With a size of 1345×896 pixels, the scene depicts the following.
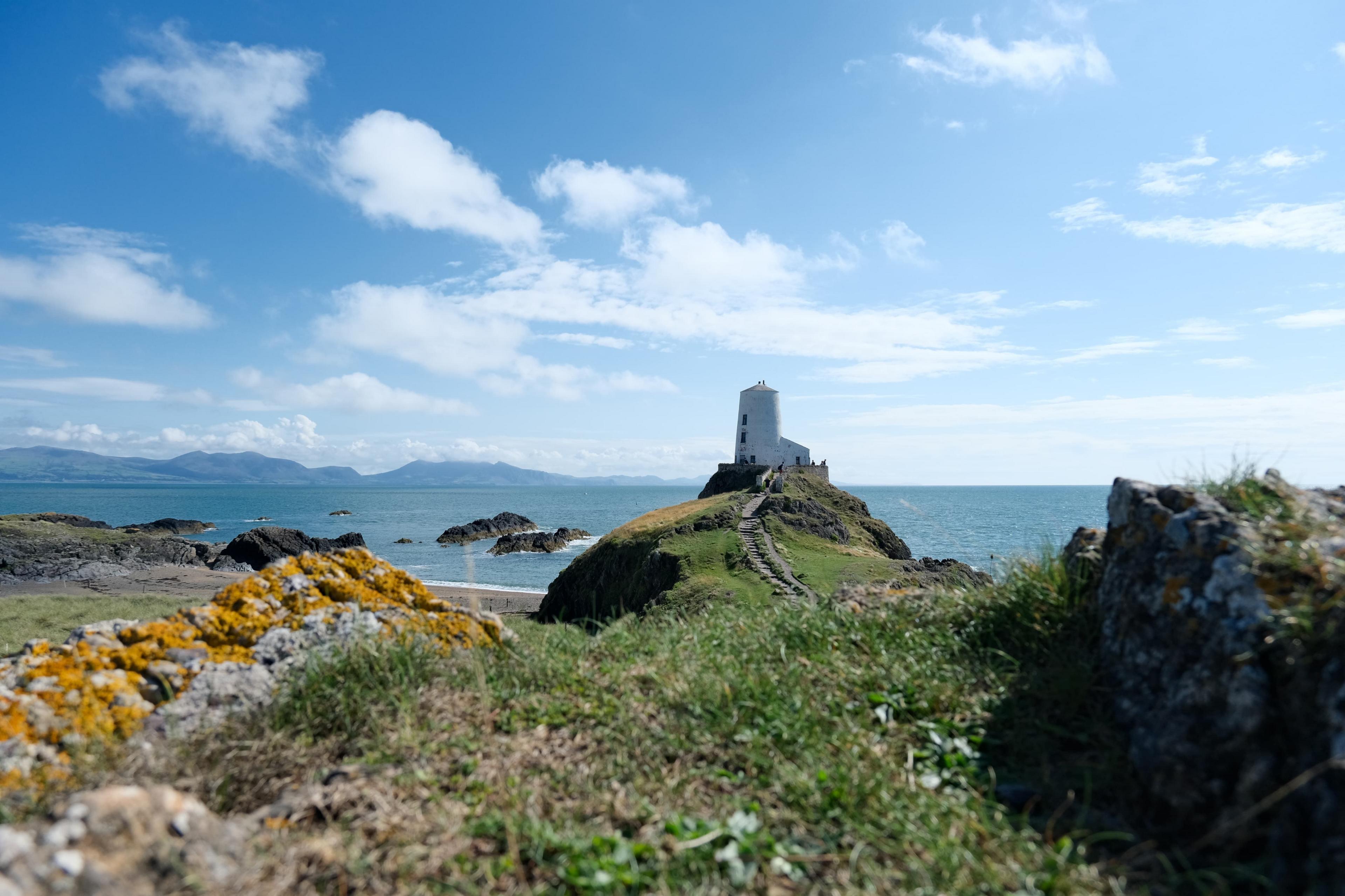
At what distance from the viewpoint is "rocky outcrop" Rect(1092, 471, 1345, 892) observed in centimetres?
294

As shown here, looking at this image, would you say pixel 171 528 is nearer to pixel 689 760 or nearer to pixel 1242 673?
pixel 689 760

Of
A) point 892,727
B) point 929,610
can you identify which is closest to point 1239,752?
point 892,727

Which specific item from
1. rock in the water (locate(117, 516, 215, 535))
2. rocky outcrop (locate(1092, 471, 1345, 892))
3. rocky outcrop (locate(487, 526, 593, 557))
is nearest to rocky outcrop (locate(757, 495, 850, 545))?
rocky outcrop (locate(1092, 471, 1345, 892))

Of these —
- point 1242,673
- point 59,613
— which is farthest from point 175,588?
point 1242,673

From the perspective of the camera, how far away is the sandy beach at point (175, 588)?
33.2m

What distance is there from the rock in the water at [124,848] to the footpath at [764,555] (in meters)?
Answer: 15.8

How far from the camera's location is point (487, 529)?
92.2 metres

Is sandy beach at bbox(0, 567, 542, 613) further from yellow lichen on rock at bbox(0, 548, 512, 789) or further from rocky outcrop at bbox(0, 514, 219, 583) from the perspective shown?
yellow lichen on rock at bbox(0, 548, 512, 789)

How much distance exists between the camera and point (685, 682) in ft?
16.6

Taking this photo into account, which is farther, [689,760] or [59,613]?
[59,613]

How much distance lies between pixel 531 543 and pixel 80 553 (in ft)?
127

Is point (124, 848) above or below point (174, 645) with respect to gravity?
below

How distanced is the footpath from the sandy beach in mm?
12439

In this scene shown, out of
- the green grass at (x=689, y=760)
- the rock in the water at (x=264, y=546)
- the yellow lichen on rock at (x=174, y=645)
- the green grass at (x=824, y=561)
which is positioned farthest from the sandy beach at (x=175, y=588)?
the green grass at (x=689, y=760)
